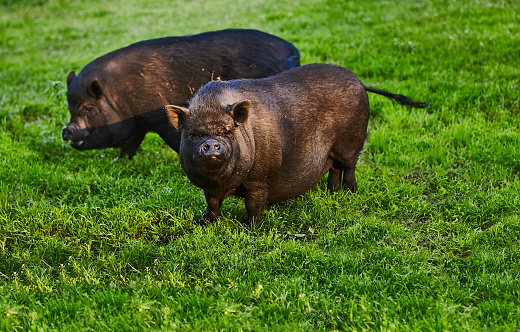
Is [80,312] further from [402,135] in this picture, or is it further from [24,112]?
[24,112]

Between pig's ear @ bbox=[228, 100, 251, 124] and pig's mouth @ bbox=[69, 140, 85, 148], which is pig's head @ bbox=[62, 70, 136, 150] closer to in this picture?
pig's mouth @ bbox=[69, 140, 85, 148]

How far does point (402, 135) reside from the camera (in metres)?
6.77

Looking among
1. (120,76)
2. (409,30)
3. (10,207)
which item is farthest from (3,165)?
(409,30)

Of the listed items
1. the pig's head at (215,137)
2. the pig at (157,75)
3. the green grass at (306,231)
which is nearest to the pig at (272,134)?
the pig's head at (215,137)

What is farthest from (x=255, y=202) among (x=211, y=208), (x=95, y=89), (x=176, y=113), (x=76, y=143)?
(x=76, y=143)

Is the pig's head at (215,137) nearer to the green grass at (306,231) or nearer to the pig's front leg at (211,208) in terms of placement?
the pig's front leg at (211,208)

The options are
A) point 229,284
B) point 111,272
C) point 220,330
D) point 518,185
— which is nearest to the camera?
point 220,330

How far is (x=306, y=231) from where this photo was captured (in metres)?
4.84

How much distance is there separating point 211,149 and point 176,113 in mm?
564

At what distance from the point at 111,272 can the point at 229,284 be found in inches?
42.1

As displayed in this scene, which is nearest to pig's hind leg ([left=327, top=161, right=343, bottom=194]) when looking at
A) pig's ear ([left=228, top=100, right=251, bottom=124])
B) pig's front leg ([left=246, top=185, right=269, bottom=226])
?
pig's front leg ([left=246, top=185, right=269, bottom=226])

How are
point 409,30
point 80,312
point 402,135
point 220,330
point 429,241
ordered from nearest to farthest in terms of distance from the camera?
1. point 220,330
2. point 80,312
3. point 429,241
4. point 402,135
5. point 409,30

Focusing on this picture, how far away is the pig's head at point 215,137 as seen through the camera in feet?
13.2

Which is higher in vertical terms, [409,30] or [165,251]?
[409,30]
